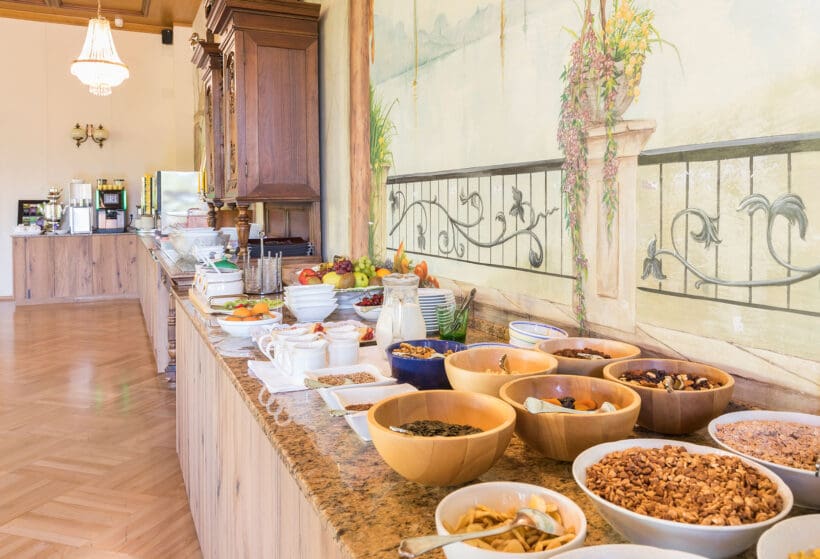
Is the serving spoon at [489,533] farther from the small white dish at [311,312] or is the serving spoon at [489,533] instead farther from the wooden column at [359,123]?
the wooden column at [359,123]

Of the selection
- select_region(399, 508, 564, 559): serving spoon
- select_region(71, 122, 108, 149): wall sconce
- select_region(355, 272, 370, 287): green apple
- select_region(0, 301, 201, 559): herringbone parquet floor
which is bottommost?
select_region(0, 301, 201, 559): herringbone parquet floor

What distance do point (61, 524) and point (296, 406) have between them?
187 centimetres

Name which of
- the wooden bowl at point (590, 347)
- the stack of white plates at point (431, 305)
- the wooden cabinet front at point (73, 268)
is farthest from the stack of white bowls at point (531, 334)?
the wooden cabinet front at point (73, 268)

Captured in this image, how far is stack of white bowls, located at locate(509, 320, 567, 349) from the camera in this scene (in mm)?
1630

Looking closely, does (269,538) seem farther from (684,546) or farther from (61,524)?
(61,524)

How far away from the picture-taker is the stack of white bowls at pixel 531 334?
1.63 metres

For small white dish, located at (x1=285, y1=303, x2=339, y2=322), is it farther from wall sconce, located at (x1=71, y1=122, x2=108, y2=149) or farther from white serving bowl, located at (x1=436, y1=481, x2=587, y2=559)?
wall sconce, located at (x1=71, y1=122, x2=108, y2=149)

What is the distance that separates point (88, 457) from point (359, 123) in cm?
227

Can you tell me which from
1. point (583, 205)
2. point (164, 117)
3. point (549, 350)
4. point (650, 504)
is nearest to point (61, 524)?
point (549, 350)

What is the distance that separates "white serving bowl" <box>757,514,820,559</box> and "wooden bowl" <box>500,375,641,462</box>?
11.8 inches

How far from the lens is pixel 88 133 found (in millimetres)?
9602

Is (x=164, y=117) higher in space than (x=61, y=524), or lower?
higher

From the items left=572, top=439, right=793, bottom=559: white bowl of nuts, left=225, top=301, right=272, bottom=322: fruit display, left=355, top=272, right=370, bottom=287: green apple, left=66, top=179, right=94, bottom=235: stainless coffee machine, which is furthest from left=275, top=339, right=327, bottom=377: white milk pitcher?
left=66, top=179, right=94, bottom=235: stainless coffee machine

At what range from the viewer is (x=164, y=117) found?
10070mm
